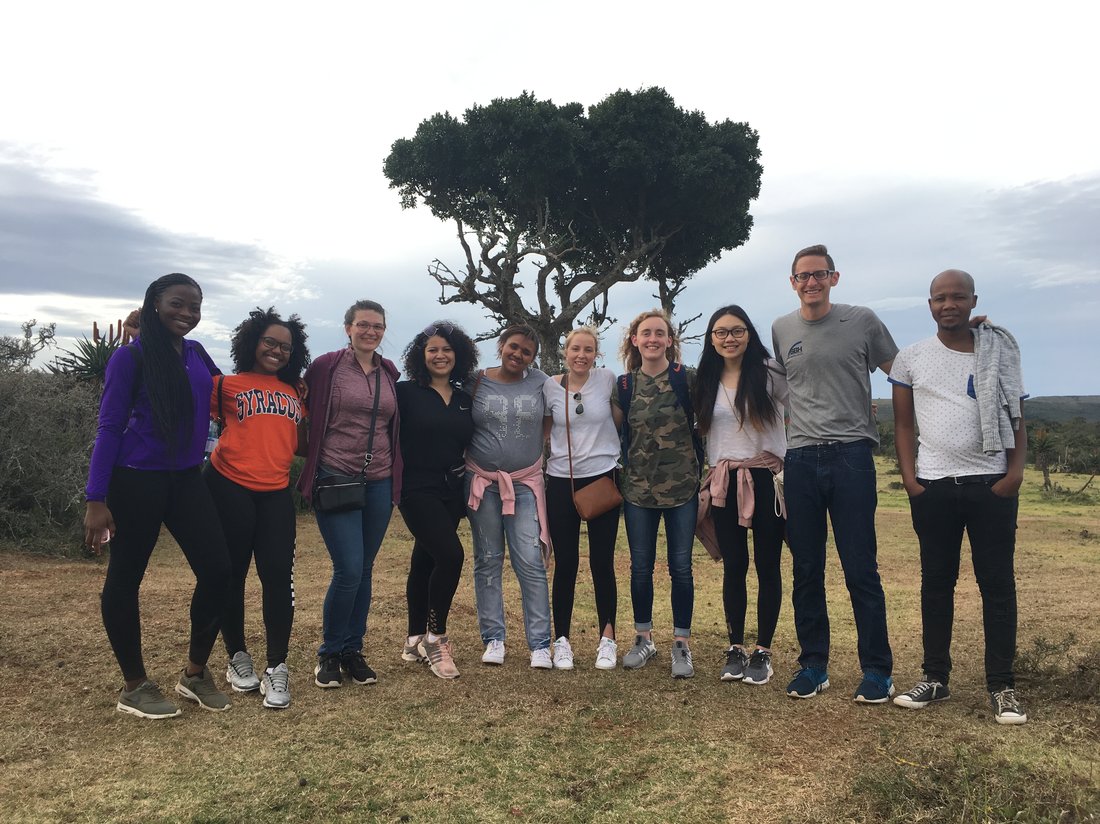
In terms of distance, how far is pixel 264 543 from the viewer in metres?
3.94

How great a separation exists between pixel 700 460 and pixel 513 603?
3.03 m

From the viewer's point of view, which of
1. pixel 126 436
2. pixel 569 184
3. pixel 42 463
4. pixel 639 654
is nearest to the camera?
pixel 126 436

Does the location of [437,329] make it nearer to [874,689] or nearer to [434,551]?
[434,551]

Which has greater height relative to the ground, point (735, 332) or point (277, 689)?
point (735, 332)

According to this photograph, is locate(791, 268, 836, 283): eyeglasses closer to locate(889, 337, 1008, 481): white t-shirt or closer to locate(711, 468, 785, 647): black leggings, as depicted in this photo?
locate(889, 337, 1008, 481): white t-shirt

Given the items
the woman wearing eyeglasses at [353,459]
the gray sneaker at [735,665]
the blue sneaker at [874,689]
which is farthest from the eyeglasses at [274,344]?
the blue sneaker at [874,689]

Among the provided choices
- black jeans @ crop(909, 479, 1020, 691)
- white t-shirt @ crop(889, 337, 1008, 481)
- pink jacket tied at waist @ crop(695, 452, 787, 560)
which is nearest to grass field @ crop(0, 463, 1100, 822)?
black jeans @ crop(909, 479, 1020, 691)

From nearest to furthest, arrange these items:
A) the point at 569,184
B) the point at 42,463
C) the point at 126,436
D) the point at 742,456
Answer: the point at 126,436
the point at 742,456
the point at 42,463
the point at 569,184

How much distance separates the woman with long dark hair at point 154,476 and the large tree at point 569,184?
1429cm

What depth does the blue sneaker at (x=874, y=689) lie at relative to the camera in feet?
13.0

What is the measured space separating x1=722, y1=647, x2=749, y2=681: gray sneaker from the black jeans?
948 mm

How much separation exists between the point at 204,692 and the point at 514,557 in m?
1.75

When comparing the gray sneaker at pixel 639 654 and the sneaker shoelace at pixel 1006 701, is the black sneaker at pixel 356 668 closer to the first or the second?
the gray sneaker at pixel 639 654

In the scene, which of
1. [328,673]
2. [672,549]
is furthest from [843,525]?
[328,673]
